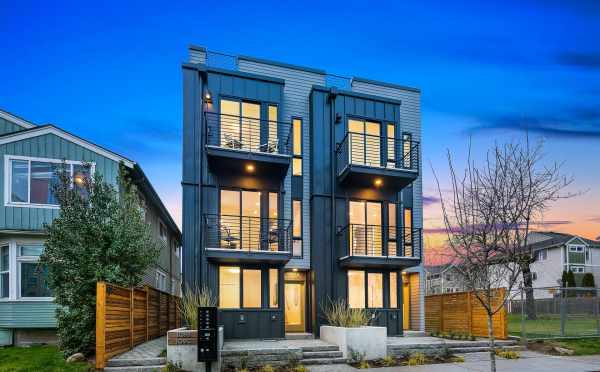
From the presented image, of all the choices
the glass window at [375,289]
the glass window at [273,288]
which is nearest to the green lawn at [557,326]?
the glass window at [375,289]

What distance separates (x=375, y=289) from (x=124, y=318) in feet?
31.2

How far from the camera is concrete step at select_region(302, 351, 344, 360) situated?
42.2 feet

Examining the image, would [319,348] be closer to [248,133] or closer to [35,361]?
[35,361]

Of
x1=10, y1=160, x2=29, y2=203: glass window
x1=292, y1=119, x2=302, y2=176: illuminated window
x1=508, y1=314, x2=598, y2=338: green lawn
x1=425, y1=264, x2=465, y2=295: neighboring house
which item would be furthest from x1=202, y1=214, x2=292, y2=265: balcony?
x1=508, y1=314, x2=598, y2=338: green lawn

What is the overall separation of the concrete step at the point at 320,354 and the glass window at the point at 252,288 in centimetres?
339

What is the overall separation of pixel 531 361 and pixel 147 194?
15.6 meters

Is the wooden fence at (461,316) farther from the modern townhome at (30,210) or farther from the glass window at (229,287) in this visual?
the modern townhome at (30,210)

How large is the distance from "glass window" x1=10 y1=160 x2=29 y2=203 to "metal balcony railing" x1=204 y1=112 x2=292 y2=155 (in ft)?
21.4

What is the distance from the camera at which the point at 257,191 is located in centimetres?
1686

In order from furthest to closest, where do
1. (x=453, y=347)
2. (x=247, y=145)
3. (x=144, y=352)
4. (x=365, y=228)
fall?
1. (x=365, y=228)
2. (x=247, y=145)
3. (x=453, y=347)
4. (x=144, y=352)

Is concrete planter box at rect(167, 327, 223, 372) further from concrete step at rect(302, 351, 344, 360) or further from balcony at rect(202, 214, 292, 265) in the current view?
balcony at rect(202, 214, 292, 265)

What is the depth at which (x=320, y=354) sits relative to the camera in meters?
13.0

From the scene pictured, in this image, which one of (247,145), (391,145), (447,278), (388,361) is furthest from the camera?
(447,278)

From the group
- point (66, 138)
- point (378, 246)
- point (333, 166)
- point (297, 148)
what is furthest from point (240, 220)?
point (66, 138)
